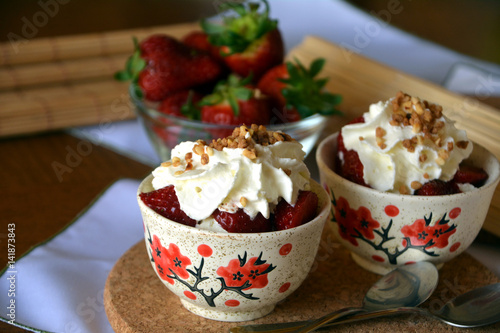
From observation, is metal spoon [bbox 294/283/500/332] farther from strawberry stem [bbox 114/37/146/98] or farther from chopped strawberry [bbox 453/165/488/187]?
strawberry stem [bbox 114/37/146/98]

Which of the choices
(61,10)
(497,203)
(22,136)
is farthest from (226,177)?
(61,10)

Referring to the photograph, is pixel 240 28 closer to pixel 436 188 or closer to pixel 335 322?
pixel 436 188

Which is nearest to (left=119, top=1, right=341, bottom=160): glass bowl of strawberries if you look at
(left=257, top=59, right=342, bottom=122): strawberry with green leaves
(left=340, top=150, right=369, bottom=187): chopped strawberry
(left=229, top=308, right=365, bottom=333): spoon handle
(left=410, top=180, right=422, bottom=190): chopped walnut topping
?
(left=257, top=59, right=342, bottom=122): strawberry with green leaves

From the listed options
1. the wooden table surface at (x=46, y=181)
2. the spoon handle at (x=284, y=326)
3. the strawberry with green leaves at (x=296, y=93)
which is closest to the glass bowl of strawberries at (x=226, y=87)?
the strawberry with green leaves at (x=296, y=93)

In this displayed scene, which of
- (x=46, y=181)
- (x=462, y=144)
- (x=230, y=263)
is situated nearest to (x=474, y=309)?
(x=462, y=144)

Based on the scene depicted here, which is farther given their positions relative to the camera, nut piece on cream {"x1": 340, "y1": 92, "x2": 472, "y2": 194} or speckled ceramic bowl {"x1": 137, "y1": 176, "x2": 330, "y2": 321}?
nut piece on cream {"x1": 340, "y1": 92, "x2": 472, "y2": 194}

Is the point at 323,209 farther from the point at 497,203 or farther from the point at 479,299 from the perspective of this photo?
the point at 497,203

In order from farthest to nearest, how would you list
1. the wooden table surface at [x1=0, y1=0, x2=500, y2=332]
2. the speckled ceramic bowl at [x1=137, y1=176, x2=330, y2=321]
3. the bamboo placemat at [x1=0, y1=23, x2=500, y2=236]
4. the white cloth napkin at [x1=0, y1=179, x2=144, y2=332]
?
the bamboo placemat at [x1=0, y1=23, x2=500, y2=236]
the wooden table surface at [x1=0, y1=0, x2=500, y2=332]
the white cloth napkin at [x1=0, y1=179, x2=144, y2=332]
the speckled ceramic bowl at [x1=137, y1=176, x2=330, y2=321]
